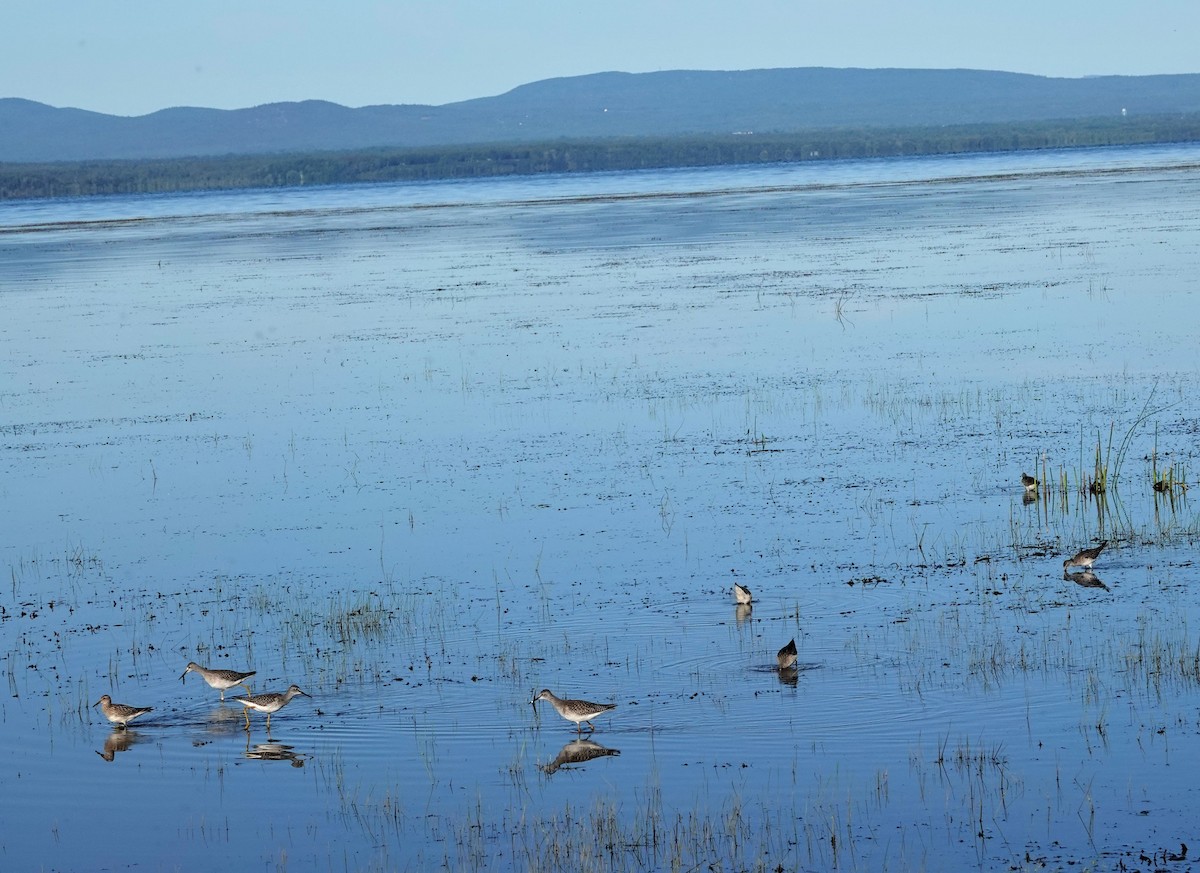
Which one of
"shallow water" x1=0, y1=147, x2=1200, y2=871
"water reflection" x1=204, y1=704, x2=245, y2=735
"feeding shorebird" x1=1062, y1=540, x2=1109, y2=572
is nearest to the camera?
"shallow water" x1=0, y1=147, x2=1200, y2=871

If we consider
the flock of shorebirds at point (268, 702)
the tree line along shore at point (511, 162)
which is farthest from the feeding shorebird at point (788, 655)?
the tree line along shore at point (511, 162)

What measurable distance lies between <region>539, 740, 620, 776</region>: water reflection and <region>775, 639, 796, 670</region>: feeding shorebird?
1804 mm

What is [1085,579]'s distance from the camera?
1528cm

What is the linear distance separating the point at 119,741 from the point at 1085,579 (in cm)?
816

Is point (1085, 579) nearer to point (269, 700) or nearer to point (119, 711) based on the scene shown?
point (269, 700)

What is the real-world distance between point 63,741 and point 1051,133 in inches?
6986

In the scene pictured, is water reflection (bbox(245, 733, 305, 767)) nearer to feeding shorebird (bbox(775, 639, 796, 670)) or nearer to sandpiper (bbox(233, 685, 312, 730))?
sandpiper (bbox(233, 685, 312, 730))

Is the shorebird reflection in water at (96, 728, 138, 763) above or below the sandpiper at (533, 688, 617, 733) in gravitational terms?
below

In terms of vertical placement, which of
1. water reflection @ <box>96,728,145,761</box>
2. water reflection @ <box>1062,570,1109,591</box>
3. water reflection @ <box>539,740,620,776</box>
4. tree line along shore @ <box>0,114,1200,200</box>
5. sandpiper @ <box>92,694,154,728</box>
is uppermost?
tree line along shore @ <box>0,114,1200,200</box>

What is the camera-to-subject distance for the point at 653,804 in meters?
11.0

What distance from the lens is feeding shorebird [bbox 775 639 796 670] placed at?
13.2m

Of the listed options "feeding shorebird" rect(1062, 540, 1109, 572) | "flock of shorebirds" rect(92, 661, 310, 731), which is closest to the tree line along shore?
"feeding shorebird" rect(1062, 540, 1109, 572)

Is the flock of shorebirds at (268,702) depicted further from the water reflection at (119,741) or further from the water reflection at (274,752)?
the water reflection at (274,752)

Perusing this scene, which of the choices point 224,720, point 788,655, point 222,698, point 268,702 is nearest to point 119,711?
point 224,720
